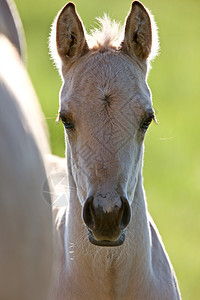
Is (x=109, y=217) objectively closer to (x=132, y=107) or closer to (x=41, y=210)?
(x=132, y=107)

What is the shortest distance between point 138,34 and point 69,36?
40 cm

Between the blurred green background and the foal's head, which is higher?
the foal's head

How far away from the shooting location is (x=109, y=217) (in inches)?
114

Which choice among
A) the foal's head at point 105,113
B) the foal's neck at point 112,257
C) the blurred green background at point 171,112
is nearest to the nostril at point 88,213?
the foal's head at point 105,113

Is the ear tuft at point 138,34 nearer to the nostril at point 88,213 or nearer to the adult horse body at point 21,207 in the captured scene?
the nostril at point 88,213

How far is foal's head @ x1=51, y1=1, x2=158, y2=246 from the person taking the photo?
3.00 meters

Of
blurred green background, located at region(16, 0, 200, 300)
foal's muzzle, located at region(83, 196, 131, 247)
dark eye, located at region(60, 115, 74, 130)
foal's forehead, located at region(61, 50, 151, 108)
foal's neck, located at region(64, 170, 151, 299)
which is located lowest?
blurred green background, located at region(16, 0, 200, 300)

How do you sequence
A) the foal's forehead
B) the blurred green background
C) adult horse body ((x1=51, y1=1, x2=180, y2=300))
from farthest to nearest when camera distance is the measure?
1. the blurred green background
2. the foal's forehead
3. adult horse body ((x1=51, y1=1, x2=180, y2=300))

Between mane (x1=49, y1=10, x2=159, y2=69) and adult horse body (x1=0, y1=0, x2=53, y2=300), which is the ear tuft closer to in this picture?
Answer: mane (x1=49, y1=10, x2=159, y2=69)

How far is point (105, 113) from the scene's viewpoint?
3.20 metres

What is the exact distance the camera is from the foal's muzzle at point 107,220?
291 centimetres

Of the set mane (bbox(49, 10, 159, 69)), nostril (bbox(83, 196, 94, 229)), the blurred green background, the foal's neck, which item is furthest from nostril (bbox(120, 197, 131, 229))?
mane (bbox(49, 10, 159, 69))

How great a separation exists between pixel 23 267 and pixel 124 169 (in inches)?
58.9

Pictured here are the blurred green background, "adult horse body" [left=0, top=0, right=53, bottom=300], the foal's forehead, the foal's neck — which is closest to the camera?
"adult horse body" [left=0, top=0, right=53, bottom=300]
